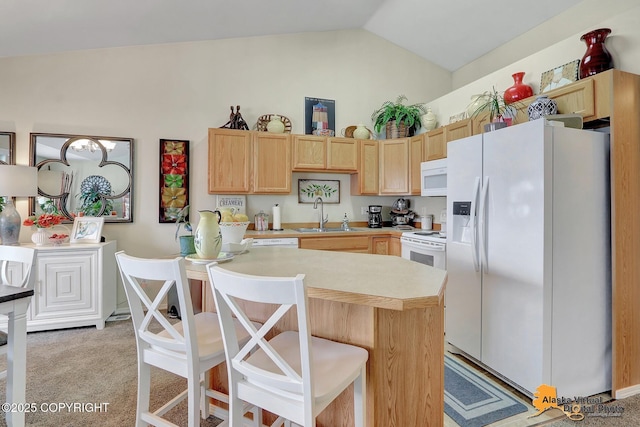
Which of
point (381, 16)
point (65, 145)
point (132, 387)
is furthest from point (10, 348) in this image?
point (381, 16)

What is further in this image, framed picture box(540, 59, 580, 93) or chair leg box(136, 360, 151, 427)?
framed picture box(540, 59, 580, 93)

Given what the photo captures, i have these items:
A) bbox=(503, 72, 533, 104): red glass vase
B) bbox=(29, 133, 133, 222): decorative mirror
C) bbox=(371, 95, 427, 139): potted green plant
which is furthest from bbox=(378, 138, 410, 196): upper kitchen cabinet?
bbox=(29, 133, 133, 222): decorative mirror

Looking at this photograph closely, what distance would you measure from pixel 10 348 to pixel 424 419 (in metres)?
1.92

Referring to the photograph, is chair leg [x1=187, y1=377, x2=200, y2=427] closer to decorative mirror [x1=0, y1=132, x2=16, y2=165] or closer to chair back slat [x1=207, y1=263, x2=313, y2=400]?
chair back slat [x1=207, y1=263, x2=313, y2=400]

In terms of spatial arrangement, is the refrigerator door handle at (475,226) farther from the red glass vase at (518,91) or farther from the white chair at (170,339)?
the white chair at (170,339)

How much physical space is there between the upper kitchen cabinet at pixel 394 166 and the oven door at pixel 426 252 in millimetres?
851

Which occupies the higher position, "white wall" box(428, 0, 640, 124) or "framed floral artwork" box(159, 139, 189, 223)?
"white wall" box(428, 0, 640, 124)

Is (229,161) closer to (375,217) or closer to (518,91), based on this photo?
(375,217)

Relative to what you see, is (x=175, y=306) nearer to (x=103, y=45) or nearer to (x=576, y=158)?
(x=103, y=45)

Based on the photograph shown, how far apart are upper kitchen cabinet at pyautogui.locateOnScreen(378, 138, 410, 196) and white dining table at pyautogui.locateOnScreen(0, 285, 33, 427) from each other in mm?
3679

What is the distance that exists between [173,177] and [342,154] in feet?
6.83

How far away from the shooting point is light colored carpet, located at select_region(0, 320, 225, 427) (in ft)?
6.12

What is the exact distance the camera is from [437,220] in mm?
4270

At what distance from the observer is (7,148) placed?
330 centimetres
